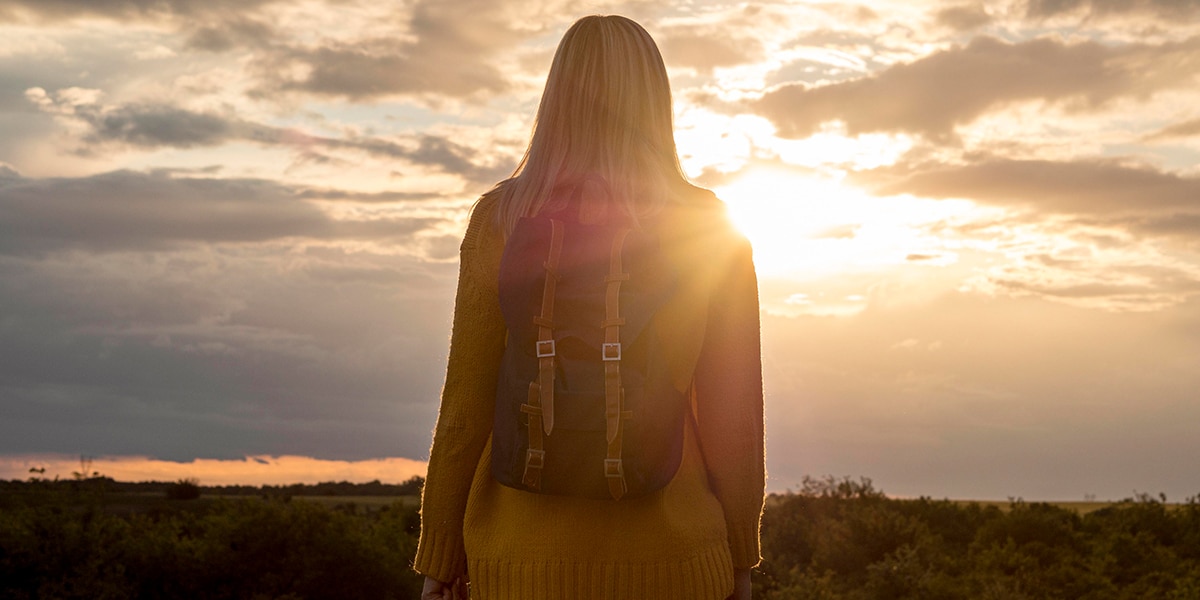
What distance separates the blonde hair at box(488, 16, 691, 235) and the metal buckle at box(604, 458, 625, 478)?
73 centimetres

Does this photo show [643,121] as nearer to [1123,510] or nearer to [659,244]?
[659,244]

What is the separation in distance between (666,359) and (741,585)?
88 cm

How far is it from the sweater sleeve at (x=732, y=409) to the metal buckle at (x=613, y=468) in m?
0.53

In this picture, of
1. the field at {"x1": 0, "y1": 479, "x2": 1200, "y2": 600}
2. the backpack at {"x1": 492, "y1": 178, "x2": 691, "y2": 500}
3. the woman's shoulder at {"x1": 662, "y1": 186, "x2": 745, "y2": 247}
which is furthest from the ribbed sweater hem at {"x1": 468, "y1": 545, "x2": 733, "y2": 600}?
the field at {"x1": 0, "y1": 479, "x2": 1200, "y2": 600}

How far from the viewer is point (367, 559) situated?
11422 millimetres

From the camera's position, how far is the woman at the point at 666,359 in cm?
323

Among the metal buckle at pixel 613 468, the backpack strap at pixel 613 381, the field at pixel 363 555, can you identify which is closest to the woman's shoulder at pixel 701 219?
the backpack strap at pixel 613 381

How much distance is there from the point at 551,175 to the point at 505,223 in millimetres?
222

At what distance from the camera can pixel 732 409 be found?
138 inches

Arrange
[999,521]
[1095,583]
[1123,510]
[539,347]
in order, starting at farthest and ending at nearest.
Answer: [1123,510]
[999,521]
[1095,583]
[539,347]

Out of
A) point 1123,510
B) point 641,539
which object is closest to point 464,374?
point 641,539

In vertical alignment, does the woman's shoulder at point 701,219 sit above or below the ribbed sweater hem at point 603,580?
above

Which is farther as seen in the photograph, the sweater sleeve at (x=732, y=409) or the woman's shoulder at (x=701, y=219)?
the sweater sleeve at (x=732, y=409)

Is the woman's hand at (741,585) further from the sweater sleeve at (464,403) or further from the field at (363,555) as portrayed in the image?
the field at (363,555)
